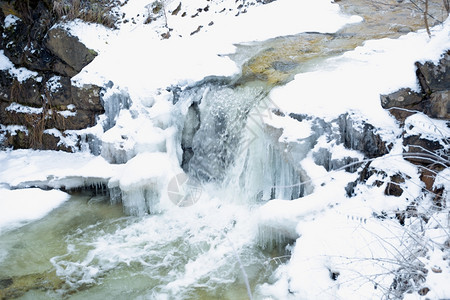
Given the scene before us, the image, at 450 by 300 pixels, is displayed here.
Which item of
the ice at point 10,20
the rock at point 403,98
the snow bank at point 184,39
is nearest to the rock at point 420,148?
the rock at point 403,98

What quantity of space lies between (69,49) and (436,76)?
16.6 feet

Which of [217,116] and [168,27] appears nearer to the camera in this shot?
[217,116]

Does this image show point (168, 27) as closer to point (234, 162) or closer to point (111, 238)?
point (234, 162)

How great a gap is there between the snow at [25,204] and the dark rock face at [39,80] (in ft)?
3.71

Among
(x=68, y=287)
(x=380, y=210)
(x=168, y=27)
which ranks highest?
(x=168, y=27)

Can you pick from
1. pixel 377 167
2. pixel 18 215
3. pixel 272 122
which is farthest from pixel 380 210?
pixel 18 215

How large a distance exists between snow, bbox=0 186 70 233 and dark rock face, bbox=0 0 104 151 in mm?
1132

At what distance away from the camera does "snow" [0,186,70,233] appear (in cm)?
446

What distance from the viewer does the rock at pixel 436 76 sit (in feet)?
11.0

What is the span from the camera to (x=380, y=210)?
3246 mm

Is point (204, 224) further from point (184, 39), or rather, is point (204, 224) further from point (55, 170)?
point (184, 39)

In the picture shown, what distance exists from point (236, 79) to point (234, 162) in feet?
3.75

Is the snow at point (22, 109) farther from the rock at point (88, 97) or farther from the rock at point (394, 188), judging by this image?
the rock at point (394, 188)

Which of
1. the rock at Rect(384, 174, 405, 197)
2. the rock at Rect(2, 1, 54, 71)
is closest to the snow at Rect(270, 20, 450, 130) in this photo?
the rock at Rect(384, 174, 405, 197)
